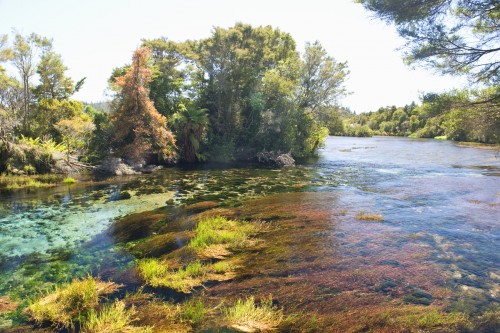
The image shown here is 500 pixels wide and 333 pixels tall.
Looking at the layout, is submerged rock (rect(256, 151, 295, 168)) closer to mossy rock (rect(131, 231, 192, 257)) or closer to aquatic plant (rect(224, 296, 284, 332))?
mossy rock (rect(131, 231, 192, 257))

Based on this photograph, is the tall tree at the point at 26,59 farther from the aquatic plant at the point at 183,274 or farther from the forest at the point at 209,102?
the aquatic plant at the point at 183,274

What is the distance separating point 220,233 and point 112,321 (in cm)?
448

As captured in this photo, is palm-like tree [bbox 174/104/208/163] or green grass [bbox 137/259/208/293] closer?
green grass [bbox 137/259/208/293]

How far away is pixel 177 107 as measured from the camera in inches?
1174

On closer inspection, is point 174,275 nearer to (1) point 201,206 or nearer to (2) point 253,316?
(2) point 253,316

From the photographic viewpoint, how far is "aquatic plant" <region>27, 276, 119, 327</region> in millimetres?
5324

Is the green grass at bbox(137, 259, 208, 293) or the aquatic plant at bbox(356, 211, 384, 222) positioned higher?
the aquatic plant at bbox(356, 211, 384, 222)

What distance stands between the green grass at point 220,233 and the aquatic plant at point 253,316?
3.11 m

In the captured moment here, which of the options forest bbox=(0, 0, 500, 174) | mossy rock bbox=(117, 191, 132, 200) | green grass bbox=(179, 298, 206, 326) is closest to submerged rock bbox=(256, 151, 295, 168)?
forest bbox=(0, 0, 500, 174)

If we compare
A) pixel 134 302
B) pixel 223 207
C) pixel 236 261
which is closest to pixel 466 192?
pixel 223 207

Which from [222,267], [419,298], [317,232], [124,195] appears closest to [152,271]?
[222,267]

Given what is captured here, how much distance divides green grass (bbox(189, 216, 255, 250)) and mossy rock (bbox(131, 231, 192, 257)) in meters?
0.43

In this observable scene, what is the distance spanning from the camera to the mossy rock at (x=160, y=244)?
854 centimetres

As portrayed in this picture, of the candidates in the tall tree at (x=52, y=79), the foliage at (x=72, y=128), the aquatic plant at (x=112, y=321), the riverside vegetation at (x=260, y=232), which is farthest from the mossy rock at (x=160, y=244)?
the tall tree at (x=52, y=79)
